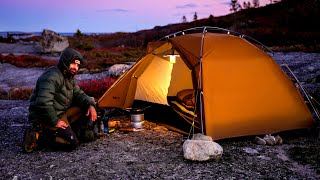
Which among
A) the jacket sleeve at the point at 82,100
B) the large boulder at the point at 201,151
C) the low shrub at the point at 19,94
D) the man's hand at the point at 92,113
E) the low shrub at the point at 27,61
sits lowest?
the low shrub at the point at 19,94

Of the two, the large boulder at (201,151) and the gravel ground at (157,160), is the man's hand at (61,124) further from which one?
the large boulder at (201,151)

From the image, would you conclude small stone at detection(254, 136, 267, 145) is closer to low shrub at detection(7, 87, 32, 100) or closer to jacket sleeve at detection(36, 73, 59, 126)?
jacket sleeve at detection(36, 73, 59, 126)

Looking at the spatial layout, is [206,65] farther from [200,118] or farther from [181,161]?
[181,161]

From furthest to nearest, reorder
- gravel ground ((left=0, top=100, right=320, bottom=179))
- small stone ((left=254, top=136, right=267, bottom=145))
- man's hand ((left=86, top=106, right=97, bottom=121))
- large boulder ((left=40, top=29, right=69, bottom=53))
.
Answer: large boulder ((left=40, top=29, right=69, bottom=53)), man's hand ((left=86, top=106, right=97, bottom=121)), small stone ((left=254, top=136, right=267, bottom=145)), gravel ground ((left=0, top=100, right=320, bottom=179))

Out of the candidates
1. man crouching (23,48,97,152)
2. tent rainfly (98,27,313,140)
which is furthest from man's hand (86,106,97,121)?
tent rainfly (98,27,313,140)

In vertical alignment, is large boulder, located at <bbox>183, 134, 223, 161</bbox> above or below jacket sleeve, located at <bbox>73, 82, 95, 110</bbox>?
below

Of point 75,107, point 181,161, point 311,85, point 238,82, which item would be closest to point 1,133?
point 75,107

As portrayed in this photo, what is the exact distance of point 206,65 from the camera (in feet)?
23.9

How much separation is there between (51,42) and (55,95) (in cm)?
2885

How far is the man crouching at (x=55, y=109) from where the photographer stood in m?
6.48

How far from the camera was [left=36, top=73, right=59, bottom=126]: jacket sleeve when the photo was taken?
252 inches

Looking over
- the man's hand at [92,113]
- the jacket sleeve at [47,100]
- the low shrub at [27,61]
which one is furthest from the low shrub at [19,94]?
the low shrub at [27,61]

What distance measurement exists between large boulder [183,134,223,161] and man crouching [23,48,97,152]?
2011mm

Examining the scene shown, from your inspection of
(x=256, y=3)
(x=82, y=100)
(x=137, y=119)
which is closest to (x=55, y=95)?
(x=82, y=100)
